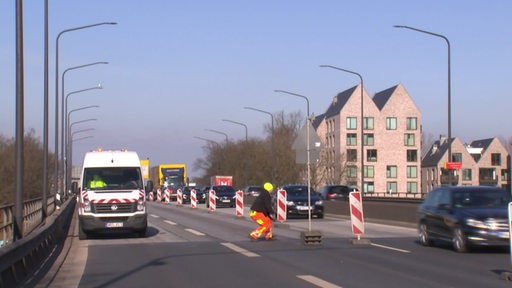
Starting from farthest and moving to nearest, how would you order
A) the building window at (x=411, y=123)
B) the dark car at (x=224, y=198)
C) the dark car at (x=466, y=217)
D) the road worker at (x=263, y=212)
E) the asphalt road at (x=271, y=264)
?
the building window at (x=411, y=123) < the dark car at (x=224, y=198) < the road worker at (x=263, y=212) < the dark car at (x=466, y=217) < the asphalt road at (x=271, y=264)

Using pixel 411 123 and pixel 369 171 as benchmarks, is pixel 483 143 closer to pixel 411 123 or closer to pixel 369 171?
pixel 411 123

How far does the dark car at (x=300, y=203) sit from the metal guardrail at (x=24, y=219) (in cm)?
1102

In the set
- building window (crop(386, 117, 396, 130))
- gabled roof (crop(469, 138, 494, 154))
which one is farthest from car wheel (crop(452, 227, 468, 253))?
gabled roof (crop(469, 138, 494, 154))

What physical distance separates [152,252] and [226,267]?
3978 mm

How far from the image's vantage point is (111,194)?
21531 millimetres

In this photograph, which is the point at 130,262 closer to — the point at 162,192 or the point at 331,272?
the point at 331,272

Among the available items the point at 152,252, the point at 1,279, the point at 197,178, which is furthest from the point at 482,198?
the point at 197,178

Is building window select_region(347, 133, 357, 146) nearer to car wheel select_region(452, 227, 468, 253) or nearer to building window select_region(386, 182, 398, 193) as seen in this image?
building window select_region(386, 182, 398, 193)

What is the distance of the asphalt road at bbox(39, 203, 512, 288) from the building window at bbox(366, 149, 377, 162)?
3112 inches

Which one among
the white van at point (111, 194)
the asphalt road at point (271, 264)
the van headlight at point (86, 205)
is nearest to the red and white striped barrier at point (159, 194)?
the white van at point (111, 194)

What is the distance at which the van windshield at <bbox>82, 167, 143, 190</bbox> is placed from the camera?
22.1m

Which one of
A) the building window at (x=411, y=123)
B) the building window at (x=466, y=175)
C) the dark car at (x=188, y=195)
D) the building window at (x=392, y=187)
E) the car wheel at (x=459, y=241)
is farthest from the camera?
the building window at (x=466, y=175)

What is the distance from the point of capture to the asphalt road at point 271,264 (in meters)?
12.0

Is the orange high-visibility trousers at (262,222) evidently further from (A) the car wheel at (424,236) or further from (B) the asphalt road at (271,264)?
(A) the car wheel at (424,236)
